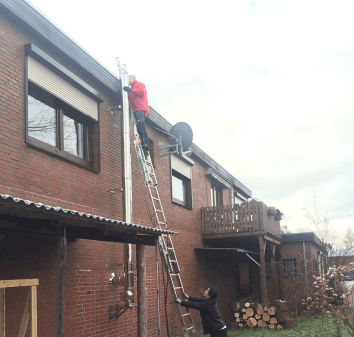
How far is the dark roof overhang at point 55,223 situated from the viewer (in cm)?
482

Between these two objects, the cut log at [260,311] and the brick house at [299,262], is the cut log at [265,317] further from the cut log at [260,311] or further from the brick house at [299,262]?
the brick house at [299,262]

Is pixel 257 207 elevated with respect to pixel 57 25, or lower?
lower

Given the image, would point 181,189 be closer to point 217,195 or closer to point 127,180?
point 217,195

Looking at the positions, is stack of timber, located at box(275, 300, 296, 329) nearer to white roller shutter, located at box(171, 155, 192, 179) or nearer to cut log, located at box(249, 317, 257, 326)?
cut log, located at box(249, 317, 257, 326)

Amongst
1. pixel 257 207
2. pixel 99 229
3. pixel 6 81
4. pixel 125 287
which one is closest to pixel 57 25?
pixel 6 81

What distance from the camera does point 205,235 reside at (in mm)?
15336

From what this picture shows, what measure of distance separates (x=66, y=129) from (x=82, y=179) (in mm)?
1056

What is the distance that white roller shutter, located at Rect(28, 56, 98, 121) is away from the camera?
779 centimetres

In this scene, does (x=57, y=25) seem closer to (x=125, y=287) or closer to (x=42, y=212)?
(x=42, y=212)

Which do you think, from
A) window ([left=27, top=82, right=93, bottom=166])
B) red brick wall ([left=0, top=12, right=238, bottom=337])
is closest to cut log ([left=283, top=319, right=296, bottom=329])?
red brick wall ([left=0, top=12, right=238, bottom=337])

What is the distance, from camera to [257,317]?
1347cm

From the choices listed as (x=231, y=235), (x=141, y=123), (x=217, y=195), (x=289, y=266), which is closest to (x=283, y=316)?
(x=231, y=235)

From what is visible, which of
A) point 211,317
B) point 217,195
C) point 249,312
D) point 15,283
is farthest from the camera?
point 217,195

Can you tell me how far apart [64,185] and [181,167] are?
687 cm
